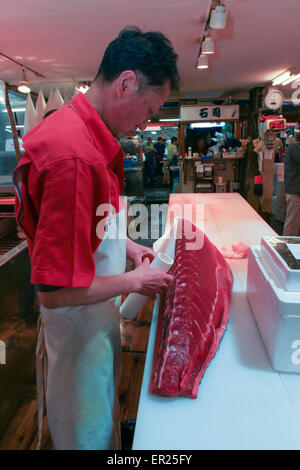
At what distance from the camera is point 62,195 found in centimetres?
81

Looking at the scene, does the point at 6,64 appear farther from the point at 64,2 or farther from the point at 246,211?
the point at 246,211

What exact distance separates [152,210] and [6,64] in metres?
4.41

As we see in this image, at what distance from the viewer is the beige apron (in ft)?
3.84

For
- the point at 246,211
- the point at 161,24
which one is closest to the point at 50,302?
the point at 246,211

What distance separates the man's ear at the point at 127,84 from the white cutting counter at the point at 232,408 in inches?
39.2

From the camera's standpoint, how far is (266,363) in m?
1.14

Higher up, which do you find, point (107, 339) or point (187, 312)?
point (187, 312)

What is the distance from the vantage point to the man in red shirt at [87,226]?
2.71 ft

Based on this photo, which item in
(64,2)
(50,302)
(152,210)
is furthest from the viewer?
(152,210)

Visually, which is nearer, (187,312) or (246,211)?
(187,312)

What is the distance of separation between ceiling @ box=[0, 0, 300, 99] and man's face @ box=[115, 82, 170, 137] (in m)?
3.06

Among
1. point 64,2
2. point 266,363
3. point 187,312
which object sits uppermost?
point 64,2

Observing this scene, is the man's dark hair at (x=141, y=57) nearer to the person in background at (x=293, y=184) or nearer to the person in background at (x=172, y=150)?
the person in background at (x=293, y=184)

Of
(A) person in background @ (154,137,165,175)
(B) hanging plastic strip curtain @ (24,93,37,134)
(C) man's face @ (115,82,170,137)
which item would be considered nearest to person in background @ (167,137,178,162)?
(A) person in background @ (154,137,165,175)
